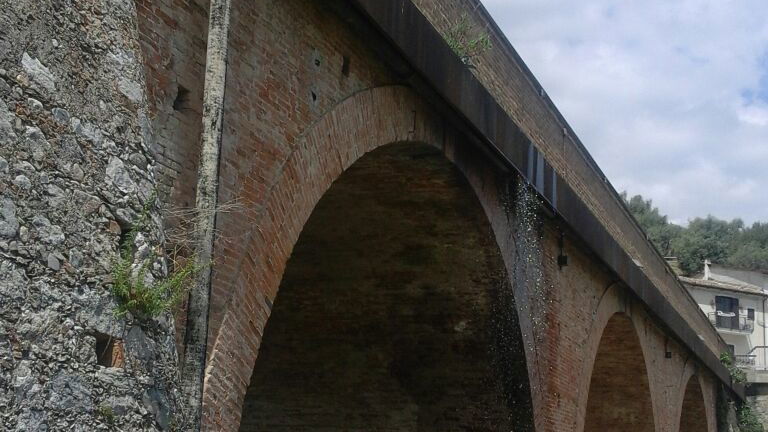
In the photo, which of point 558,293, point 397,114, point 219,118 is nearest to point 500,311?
point 558,293

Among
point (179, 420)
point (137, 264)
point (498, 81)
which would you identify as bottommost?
point (179, 420)

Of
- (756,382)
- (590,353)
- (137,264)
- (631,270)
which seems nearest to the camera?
(137,264)

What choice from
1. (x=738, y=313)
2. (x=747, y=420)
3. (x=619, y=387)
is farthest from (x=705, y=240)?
(x=619, y=387)

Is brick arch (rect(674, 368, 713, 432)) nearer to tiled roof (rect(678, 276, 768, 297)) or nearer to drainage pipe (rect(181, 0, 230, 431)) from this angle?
drainage pipe (rect(181, 0, 230, 431))

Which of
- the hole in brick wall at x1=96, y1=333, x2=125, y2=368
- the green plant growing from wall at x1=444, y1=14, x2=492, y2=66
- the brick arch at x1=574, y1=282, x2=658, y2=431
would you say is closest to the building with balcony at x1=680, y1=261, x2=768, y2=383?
the brick arch at x1=574, y1=282, x2=658, y2=431

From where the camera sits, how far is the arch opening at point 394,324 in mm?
8531

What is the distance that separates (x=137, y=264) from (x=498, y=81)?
21.8 ft

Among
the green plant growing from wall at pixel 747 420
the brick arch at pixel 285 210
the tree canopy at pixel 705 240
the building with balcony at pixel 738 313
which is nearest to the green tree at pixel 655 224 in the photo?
the tree canopy at pixel 705 240

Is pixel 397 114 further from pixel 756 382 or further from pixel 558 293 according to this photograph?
pixel 756 382

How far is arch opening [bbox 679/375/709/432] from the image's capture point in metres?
20.6

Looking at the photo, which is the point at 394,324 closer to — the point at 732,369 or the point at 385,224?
the point at 385,224

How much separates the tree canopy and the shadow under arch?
2598 centimetres

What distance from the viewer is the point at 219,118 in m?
4.24

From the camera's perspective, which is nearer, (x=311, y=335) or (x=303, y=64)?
(x=303, y=64)
